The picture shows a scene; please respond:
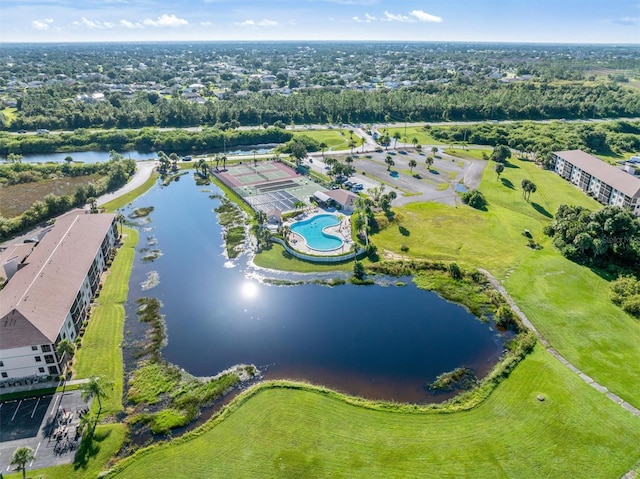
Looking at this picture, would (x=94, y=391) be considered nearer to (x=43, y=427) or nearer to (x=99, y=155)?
(x=43, y=427)

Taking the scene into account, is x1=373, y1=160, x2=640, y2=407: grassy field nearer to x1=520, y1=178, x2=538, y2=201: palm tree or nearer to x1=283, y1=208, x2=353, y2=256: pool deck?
x1=520, y1=178, x2=538, y2=201: palm tree

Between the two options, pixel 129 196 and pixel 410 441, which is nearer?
pixel 410 441

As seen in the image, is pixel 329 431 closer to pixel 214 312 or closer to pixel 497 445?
pixel 497 445

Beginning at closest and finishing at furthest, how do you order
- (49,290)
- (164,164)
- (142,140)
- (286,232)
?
(49,290) → (286,232) → (164,164) → (142,140)

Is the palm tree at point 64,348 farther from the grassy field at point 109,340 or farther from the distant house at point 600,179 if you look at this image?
the distant house at point 600,179

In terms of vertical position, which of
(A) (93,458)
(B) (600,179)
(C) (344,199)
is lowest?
(A) (93,458)

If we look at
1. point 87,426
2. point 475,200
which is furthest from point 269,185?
point 87,426

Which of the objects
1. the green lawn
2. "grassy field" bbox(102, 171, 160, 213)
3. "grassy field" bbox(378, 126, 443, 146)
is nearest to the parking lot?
the green lawn

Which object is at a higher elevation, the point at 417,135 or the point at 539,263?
the point at 417,135
